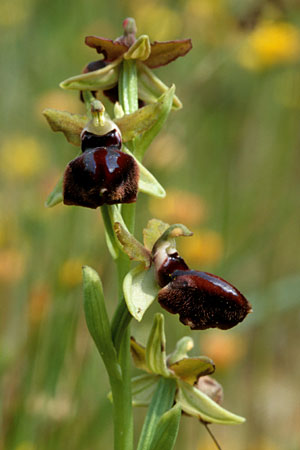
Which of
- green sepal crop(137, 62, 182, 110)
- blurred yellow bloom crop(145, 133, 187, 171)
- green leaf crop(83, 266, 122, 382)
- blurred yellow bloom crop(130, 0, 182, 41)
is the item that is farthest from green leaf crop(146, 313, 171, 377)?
blurred yellow bloom crop(130, 0, 182, 41)

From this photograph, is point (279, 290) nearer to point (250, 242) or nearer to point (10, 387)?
point (250, 242)

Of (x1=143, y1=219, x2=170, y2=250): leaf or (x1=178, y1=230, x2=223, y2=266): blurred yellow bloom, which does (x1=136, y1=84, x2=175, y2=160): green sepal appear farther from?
(x1=178, y1=230, x2=223, y2=266): blurred yellow bloom

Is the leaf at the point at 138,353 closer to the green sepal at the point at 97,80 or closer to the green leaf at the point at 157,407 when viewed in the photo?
the green leaf at the point at 157,407

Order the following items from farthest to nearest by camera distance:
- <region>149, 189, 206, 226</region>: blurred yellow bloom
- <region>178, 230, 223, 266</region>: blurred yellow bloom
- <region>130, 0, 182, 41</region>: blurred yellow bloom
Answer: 1. <region>130, 0, 182, 41</region>: blurred yellow bloom
2. <region>149, 189, 206, 226</region>: blurred yellow bloom
3. <region>178, 230, 223, 266</region>: blurred yellow bloom

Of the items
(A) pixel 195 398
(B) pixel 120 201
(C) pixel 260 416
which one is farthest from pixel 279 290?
(B) pixel 120 201

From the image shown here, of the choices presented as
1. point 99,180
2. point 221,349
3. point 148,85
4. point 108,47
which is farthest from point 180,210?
point 99,180

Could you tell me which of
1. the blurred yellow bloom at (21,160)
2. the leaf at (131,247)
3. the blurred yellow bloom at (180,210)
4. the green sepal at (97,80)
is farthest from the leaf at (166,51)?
the blurred yellow bloom at (21,160)
